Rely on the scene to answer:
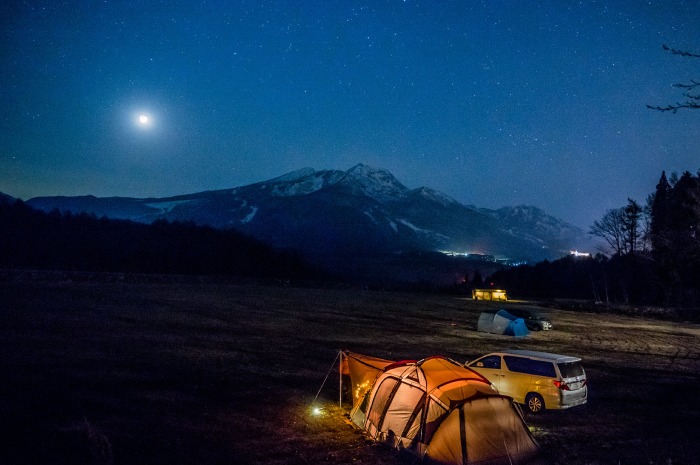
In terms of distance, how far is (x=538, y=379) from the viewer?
1330 cm

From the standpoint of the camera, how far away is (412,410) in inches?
396

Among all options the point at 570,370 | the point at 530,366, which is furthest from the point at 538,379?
the point at 570,370

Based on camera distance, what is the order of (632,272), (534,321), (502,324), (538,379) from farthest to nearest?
(632,272), (534,321), (502,324), (538,379)

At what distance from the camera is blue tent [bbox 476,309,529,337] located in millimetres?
30891

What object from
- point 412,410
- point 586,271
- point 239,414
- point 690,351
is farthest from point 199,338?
point 586,271

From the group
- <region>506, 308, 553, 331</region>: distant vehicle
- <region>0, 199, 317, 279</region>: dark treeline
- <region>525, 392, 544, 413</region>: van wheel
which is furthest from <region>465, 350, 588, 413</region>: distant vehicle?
<region>0, 199, 317, 279</region>: dark treeline

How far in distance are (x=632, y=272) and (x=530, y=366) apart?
215 ft

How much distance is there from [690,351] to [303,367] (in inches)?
857

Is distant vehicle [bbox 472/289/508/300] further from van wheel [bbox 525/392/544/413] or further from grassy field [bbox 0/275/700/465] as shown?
van wheel [bbox 525/392/544/413]

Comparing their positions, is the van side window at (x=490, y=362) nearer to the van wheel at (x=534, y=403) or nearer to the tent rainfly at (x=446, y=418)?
the van wheel at (x=534, y=403)

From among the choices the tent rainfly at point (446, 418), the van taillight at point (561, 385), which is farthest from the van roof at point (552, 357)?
the tent rainfly at point (446, 418)

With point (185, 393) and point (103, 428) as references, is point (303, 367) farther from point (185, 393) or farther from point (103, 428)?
point (103, 428)

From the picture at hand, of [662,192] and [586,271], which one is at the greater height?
[662,192]

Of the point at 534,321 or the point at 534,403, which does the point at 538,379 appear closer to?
the point at 534,403
